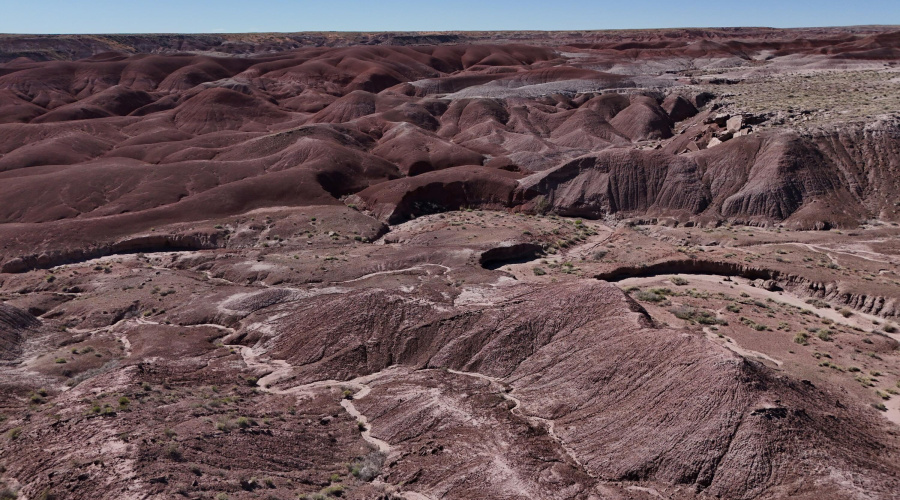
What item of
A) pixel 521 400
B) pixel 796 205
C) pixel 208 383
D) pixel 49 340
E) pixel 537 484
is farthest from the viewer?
pixel 796 205

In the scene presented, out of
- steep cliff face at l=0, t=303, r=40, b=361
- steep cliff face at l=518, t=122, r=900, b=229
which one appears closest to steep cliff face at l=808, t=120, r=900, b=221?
steep cliff face at l=518, t=122, r=900, b=229

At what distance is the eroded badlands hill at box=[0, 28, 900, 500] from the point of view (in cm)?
1773

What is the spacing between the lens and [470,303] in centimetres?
2845

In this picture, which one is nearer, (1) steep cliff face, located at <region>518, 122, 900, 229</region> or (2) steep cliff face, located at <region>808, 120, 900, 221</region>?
(2) steep cliff face, located at <region>808, 120, 900, 221</region>

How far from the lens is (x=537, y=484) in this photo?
17.3m

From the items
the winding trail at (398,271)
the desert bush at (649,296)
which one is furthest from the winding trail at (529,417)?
the winding trail at (398,271)

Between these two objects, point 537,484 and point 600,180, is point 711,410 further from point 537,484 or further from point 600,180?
point 600,180

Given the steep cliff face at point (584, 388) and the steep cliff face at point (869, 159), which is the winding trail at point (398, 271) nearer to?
the steep cliff face at point (584, 388)

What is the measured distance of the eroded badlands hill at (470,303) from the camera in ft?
58.2

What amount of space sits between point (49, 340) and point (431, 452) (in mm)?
21809

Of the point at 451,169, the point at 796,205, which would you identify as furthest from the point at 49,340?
the point at 796,205

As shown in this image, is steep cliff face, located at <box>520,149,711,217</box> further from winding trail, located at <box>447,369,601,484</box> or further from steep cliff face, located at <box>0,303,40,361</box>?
steep cliff face, located at <box>0,303,40,361</box>

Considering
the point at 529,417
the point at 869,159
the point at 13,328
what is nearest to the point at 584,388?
the point at 529,417

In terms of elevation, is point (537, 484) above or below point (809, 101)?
below
